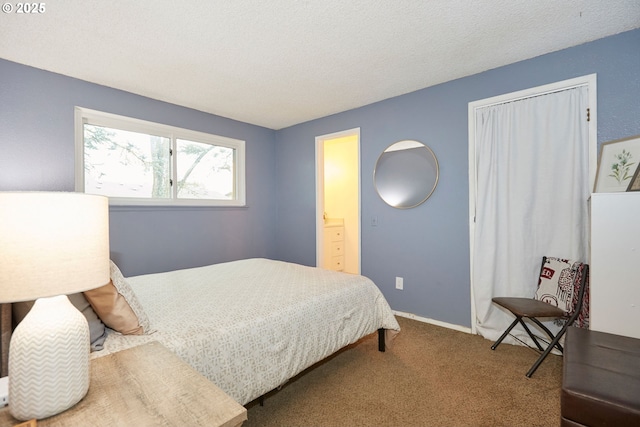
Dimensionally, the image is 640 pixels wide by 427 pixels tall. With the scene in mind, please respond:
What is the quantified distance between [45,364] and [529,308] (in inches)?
102

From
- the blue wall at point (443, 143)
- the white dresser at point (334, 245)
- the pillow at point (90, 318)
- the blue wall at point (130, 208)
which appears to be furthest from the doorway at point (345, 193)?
the pillow at point (90, 318)

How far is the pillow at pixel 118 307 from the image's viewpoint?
121 centimetres

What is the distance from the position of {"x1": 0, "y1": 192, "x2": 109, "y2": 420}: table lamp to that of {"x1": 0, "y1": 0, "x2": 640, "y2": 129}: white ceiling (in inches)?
63.5

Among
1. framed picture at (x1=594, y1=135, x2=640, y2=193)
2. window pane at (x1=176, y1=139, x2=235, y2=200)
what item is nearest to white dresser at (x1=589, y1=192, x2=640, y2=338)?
framed picture at (x1=594, y1=135, x2=640, y2=193)

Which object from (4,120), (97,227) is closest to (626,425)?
(97,227)

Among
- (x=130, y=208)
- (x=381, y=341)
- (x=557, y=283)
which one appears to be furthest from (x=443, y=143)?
(x=130, y=208)

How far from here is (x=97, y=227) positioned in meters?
0.82

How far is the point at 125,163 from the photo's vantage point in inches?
123

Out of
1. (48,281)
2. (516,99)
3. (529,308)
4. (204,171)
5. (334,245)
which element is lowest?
(529,308)

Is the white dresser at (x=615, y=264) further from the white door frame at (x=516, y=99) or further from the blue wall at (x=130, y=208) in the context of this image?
the blue wall at (x=130, y=208)

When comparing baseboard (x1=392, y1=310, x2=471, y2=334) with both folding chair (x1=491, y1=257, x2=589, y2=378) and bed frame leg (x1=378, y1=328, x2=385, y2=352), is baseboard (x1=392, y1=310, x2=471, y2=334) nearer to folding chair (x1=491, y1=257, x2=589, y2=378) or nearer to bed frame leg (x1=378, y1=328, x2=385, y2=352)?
folding chair (x1=491, y1=257, x2=589, y2=378)

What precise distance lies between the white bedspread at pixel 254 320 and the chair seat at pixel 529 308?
0.86 meters

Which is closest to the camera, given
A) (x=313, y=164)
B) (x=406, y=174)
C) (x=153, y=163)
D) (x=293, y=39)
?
(x=293, y=39)

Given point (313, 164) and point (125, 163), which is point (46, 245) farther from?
point (313, 164)
